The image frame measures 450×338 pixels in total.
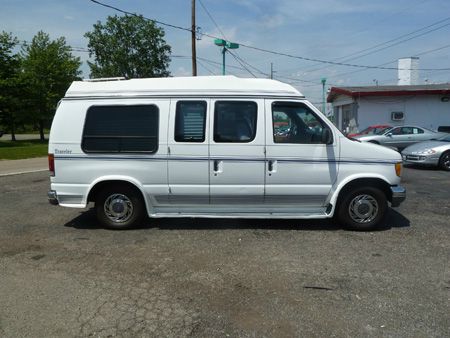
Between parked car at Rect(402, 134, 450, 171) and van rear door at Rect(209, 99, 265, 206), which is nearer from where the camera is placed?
van rear door at Rect(209, 99, 265, 206)

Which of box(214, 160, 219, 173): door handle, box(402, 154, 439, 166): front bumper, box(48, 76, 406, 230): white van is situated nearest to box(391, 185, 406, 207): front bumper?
box(48, 76, 406, 230): white van

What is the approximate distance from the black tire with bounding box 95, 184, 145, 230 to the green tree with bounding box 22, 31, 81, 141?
34720 mm

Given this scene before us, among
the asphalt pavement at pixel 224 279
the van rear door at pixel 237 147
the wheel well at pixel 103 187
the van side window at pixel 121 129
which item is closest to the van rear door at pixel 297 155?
the van rear door at pixel 237 147

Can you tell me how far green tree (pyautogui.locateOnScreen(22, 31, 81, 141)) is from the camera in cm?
3806

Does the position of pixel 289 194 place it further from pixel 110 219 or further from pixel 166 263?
pixel 110 219

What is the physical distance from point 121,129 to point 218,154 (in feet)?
4.94

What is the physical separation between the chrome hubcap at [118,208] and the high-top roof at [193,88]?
5.11ft

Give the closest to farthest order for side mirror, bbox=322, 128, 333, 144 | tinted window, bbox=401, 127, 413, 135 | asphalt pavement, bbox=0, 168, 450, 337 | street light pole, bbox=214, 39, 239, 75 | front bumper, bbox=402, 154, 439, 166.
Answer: asphalt pavement, bbox=0, 168, 450, 337, side mirror, bbox=322, 128, 333, 144, front bumper, bbox=402, 154, 439, 166, tinted window, bbox=401, 127, 413, 135, street light pole, bbox=214, 39, 239, 75

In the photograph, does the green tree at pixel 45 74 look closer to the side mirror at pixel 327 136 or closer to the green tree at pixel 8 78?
the green tree at pixel 8 78

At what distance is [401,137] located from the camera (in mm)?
18797

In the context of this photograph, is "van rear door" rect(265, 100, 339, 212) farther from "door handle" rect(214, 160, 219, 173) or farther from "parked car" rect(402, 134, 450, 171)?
"parked car" rect(402, 134, 450, 171)

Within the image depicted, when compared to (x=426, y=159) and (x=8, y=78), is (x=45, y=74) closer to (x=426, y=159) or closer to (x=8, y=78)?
(x=8, y=78)

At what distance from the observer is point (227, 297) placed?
13.0 feet

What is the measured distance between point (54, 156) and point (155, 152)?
5.04 feet
